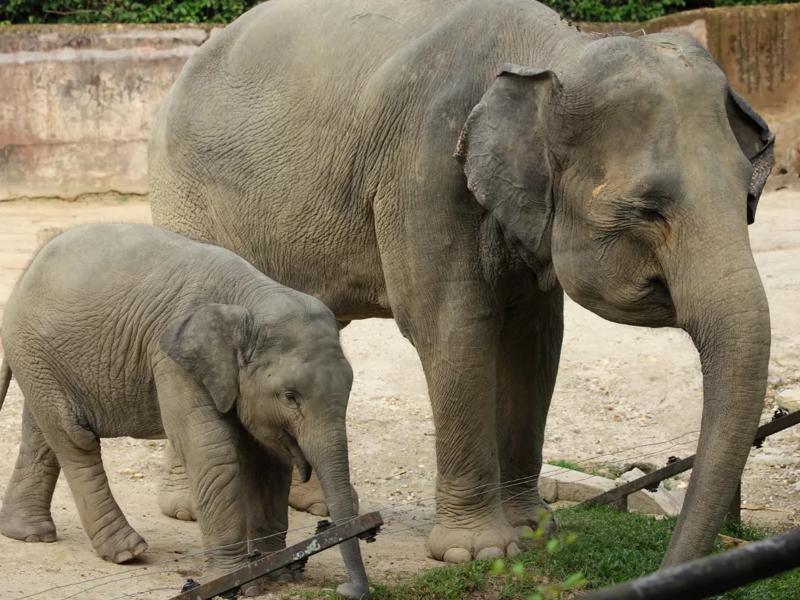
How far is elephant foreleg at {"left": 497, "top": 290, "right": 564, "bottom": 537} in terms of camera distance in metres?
5.66

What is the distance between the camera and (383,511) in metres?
6.62

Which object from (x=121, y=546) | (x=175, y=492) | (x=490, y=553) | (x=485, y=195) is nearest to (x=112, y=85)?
(x=175, y=492)

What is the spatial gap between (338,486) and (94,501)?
119 centimetres

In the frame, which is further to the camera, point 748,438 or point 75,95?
point 75,95

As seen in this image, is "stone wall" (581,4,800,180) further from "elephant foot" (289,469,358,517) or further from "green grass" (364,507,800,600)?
"green grass" (364,507,800,600)

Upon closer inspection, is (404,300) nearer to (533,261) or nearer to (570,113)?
(533,261)

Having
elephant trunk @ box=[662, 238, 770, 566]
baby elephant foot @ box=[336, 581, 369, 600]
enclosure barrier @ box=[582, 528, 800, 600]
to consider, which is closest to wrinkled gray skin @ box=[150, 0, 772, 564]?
elephant trunk @ box=[662, 238, 770, 566]

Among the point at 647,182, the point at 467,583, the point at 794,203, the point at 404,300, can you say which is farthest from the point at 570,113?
the point at 794,203

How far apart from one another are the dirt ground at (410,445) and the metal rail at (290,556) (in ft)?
1.33

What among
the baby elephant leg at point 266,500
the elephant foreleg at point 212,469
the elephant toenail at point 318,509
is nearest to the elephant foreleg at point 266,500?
the baby elephant leg at point 266,500

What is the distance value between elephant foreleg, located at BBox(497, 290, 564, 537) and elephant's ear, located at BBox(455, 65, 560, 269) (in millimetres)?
880

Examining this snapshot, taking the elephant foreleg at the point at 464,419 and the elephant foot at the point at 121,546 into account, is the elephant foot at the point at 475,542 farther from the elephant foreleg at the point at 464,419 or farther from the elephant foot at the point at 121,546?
the elephant foot at the point at 121,546

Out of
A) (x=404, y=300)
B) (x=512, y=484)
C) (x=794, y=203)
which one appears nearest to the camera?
(x=404, y=300)

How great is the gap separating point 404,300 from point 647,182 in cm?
129
